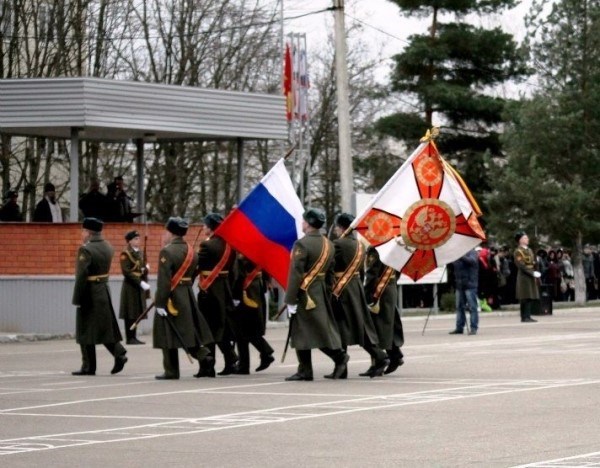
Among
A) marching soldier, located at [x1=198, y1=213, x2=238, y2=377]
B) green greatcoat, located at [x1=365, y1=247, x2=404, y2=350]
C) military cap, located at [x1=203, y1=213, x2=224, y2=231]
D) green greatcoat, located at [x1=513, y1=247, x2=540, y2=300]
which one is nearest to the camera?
green greatcoat, located at [x1=365, y1=247, x2=404, y2=350]

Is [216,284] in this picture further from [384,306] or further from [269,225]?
[384,306]

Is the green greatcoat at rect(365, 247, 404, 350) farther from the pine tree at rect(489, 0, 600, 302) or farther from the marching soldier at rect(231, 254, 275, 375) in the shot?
the pine tree at rect(489, 0, 600, 302)

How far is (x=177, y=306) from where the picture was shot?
1894cm

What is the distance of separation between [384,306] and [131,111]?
12.5 metres

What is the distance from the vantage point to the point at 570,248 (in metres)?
51.6

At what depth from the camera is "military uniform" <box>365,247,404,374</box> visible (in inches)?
753

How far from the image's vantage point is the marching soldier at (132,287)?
27.6 metres

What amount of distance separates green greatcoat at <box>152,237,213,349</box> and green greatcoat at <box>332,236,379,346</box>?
1.54 m

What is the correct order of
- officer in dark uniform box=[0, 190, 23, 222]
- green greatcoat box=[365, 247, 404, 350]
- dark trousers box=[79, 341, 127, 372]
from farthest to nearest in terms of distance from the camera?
officer in dark uniform box=[0, 190, 23, 222], dark trousers box=[79, 341, 127, 372], green greatcoat box=[365, 247, 404, 350]

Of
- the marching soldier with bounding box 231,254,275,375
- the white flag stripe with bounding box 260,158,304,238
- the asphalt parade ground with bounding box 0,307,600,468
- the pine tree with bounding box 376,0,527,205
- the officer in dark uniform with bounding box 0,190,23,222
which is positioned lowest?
the asphalt parade ground with bounding box 0,307,600,468

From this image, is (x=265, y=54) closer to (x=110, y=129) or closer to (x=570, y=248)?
(x=570, y=248)

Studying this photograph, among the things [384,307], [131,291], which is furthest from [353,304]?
[131,291]

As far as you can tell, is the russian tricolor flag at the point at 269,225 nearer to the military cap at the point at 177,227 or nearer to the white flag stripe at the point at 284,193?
the white flag stripe at the point at 284,193

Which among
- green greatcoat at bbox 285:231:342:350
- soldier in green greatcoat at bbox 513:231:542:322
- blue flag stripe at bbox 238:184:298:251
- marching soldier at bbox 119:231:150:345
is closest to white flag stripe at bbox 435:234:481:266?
blue flag stripe at bbox 238:184:298:251
